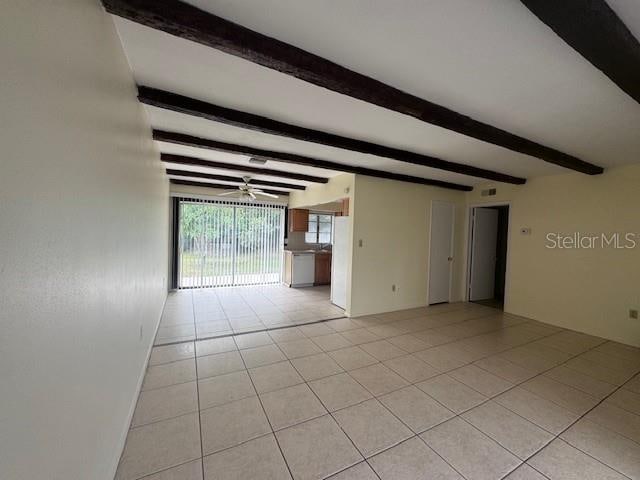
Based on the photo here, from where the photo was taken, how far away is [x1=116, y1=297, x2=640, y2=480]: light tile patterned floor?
5.06 ft

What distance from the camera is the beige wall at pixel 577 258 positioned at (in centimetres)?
337

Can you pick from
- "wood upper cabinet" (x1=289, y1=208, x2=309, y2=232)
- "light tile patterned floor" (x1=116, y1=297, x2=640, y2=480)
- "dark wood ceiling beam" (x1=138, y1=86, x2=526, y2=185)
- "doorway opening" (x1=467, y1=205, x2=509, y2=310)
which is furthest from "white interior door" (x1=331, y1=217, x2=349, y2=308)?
"doorway opening" (x1=467, y1=205, x2=509, y2=310)

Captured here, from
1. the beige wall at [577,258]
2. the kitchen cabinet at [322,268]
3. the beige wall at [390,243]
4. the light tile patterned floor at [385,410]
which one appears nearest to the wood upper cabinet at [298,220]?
the kitchen cabinet at [322,268]

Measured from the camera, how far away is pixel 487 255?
18.2 ft

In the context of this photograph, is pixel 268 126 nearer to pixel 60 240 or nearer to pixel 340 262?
pixel 60 240

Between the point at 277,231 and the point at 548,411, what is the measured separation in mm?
5646

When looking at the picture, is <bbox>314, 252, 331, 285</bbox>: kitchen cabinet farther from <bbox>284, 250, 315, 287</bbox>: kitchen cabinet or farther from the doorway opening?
the doorway opening

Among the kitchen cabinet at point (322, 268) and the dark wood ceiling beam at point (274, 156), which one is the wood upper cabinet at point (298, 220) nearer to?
the kitchen cabinet at point (322, 268)

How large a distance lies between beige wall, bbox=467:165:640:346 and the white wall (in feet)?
17.6

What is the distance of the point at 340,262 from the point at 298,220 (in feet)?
7.26

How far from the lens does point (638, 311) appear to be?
3.29 metres

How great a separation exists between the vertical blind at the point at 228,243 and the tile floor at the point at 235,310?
405 millimetres

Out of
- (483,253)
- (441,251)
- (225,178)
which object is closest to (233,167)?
(225,178)

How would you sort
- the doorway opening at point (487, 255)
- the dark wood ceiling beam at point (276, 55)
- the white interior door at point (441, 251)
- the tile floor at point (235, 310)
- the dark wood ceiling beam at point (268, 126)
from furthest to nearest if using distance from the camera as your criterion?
the doorway opening at point (487, 255) → the white interior door at point (441, 251) → the tile floor at point (235, 310) → the dark wood ceiling beam at point (268, 126) → the dark wood ceiling beam at point (276, 55)
